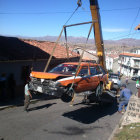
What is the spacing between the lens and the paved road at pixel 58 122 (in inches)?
256

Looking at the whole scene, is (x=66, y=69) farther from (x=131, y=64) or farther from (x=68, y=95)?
(x=131, y=64)

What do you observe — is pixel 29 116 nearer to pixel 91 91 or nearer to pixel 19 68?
pixel 91 91

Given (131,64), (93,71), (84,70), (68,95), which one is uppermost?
(84,70)

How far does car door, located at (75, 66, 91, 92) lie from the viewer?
776cm

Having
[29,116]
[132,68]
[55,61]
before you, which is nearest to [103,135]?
[29,116]

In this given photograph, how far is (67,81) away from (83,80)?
3.65 feet

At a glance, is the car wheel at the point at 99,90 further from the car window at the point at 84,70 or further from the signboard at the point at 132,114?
the signboard at the point at 132,114

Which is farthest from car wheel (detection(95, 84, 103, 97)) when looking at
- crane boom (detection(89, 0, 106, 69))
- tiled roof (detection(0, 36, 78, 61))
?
tiled roof (detection(0, 36, 78, 61))

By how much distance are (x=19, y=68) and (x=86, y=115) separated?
7045 millimetres

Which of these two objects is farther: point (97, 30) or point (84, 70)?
point (97, 30)

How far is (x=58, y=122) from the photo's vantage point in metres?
7.89

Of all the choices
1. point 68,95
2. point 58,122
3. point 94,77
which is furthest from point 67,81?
point 94,77

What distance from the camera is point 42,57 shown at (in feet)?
50.7

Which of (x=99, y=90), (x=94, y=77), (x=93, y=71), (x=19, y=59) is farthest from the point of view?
(x=19, y=59)
